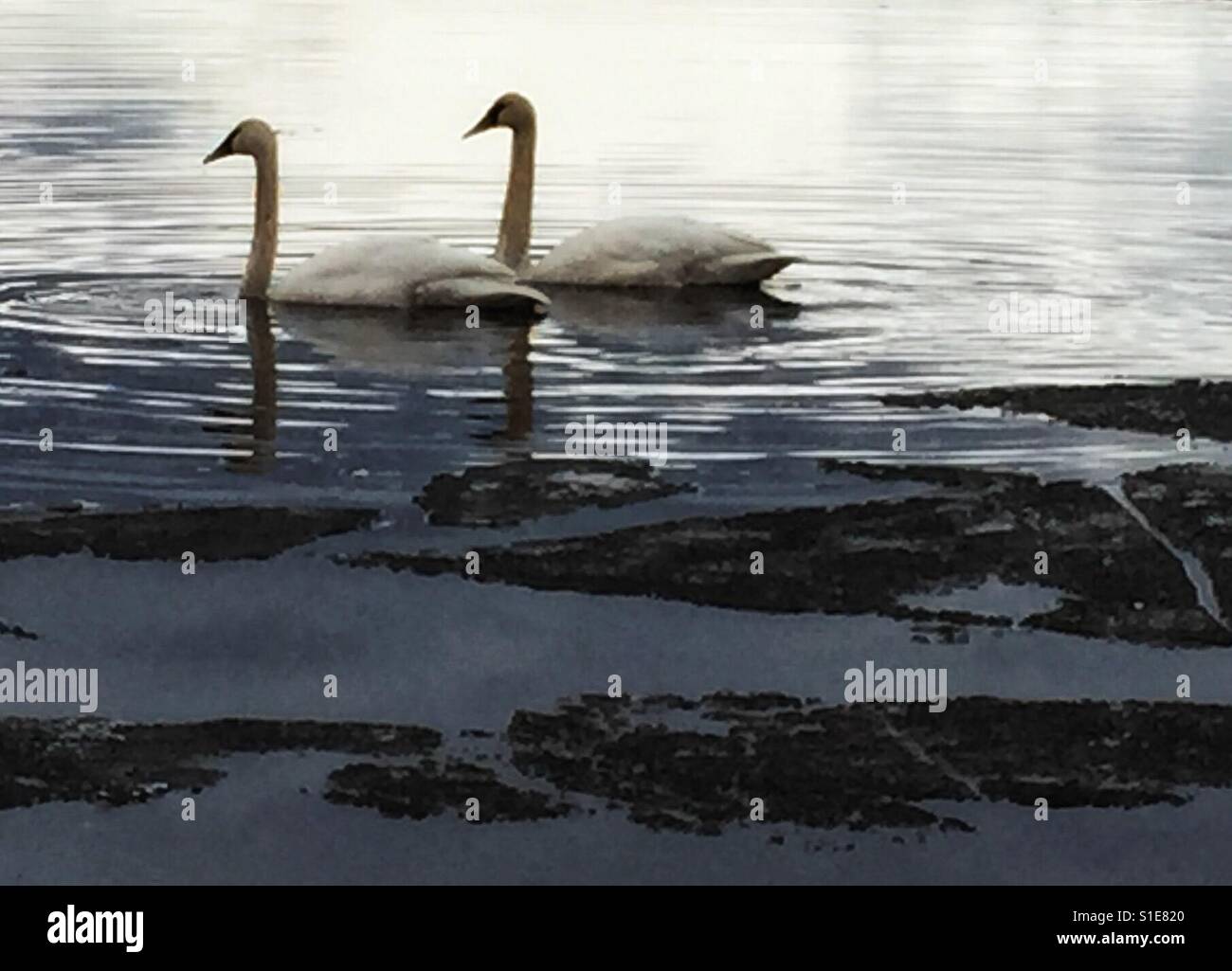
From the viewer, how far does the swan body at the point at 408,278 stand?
57.9 ft

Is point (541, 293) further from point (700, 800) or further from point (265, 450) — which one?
point (700, 800)

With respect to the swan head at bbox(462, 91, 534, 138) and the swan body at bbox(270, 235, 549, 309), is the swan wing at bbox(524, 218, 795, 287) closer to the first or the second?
the swan body at bbox(270, 235, 549, 309)

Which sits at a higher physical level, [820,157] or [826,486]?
[820,157]

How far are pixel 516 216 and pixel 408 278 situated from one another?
2.72 meters

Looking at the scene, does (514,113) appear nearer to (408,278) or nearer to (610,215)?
(408,278)

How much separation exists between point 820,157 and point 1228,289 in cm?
1095

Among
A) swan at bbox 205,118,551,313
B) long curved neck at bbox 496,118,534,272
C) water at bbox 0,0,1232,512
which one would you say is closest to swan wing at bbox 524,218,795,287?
water at bbox 0,0,1232,512

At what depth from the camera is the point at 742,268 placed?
1889 cm

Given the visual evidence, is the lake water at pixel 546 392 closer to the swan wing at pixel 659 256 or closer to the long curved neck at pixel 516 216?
the swan wing at pixel 659 256

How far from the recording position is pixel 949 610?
1107cm

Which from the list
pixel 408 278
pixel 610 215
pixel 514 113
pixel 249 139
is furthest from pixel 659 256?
pixel 610 215

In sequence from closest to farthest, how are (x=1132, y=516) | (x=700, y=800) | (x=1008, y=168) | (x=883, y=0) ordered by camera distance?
1. (x=700, y=800)
2. (x=1132, y=516)
3. (x=1008, y=168)
4. (x=883, y=0)

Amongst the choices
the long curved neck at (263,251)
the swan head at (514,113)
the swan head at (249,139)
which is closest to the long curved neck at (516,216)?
the swan head at (514,113)
